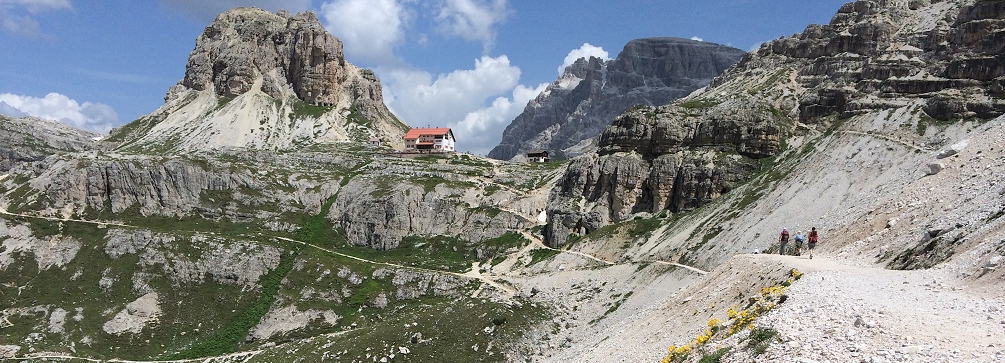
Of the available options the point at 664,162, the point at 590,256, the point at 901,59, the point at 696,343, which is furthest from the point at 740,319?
the point at 901,59

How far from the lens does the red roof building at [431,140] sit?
564 feet

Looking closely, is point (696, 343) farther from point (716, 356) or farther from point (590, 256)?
point (590, 256)

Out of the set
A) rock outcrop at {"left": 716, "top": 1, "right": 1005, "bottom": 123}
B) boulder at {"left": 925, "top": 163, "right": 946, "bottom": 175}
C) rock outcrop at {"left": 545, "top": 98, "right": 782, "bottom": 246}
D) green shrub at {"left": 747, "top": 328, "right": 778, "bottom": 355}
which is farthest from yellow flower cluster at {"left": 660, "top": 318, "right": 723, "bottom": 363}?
rock outcrop at {"left": 716, "top": 1, "right": 1005, "bottom": 123}

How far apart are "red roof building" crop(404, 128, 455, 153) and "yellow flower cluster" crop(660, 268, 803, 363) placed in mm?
144436

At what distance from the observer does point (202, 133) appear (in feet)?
594

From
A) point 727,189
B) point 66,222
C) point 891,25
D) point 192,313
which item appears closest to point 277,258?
point 192,313

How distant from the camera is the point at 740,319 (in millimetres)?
23250

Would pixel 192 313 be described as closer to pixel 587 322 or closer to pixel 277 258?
pixel 277 258

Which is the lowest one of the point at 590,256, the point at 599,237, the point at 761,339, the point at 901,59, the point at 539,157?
the point at 590,256

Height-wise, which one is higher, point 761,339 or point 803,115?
point 803,115

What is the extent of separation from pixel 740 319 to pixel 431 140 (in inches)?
6133

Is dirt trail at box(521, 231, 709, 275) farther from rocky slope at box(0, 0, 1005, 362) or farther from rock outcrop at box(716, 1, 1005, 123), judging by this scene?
rock outcrop at box(716, 1, 1005, 123)

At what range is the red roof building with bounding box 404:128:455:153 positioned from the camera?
564 feet

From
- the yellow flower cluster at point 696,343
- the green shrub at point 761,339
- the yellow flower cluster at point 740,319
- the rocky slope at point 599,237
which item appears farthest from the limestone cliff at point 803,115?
the green shrub at point 761,339
